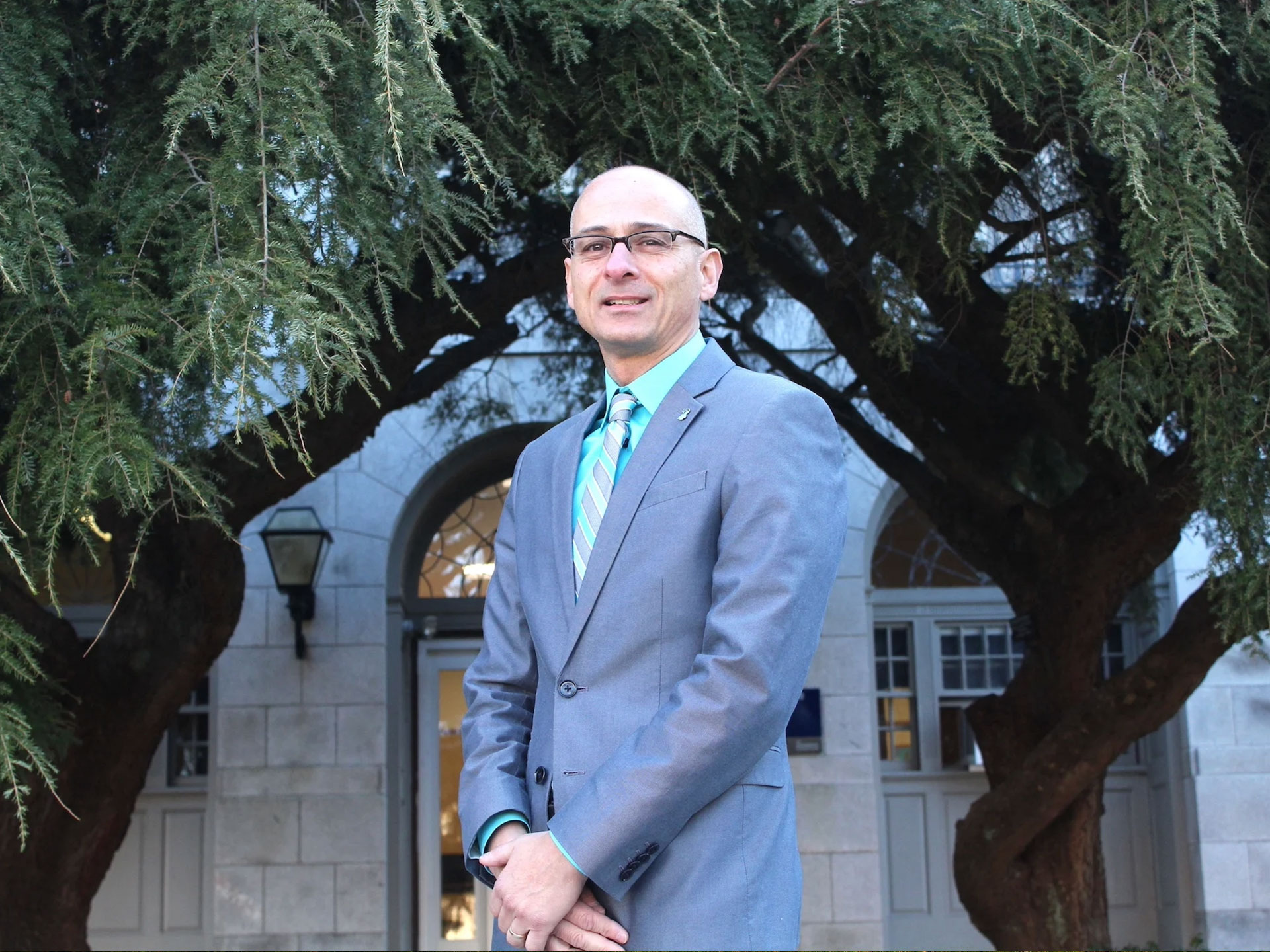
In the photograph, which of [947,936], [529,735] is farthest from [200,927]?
[529,735]

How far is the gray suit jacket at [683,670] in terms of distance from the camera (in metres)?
2.10

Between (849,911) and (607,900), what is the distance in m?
8.18

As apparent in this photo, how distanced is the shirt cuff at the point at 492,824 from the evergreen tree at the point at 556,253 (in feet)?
3.96

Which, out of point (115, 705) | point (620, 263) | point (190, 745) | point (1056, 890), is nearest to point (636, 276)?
point (620, 263)

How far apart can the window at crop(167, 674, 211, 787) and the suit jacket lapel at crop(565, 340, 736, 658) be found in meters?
8.47

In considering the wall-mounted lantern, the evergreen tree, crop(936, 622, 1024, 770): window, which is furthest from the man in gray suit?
crop(936, 622, 1024, 770): window

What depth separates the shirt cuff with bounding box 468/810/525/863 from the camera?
7.51 feet

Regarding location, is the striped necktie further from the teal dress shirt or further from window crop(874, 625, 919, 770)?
window crop(874, 625, 919, 770)

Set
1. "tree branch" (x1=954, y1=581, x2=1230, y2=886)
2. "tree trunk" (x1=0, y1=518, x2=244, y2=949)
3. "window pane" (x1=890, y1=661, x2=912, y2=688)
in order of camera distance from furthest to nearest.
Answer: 1. "window pane" (x1=890, y1=661, x2=912, y2=688)
2. "tree branch" (x1=954, y1=581, x2=1230, y2=886)
3. "tree trunk" (x1=0, y1=518, x2=244, y2=949)

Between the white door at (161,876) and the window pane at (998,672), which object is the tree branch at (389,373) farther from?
the window pane at (998,672)

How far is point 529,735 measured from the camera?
2.54m

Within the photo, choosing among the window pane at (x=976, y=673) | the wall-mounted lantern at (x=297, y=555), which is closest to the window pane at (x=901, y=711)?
the window pane at (x=976, y=673)

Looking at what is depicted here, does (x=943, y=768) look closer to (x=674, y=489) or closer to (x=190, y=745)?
(x=190, y=745)

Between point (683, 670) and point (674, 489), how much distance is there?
0.32 metres
